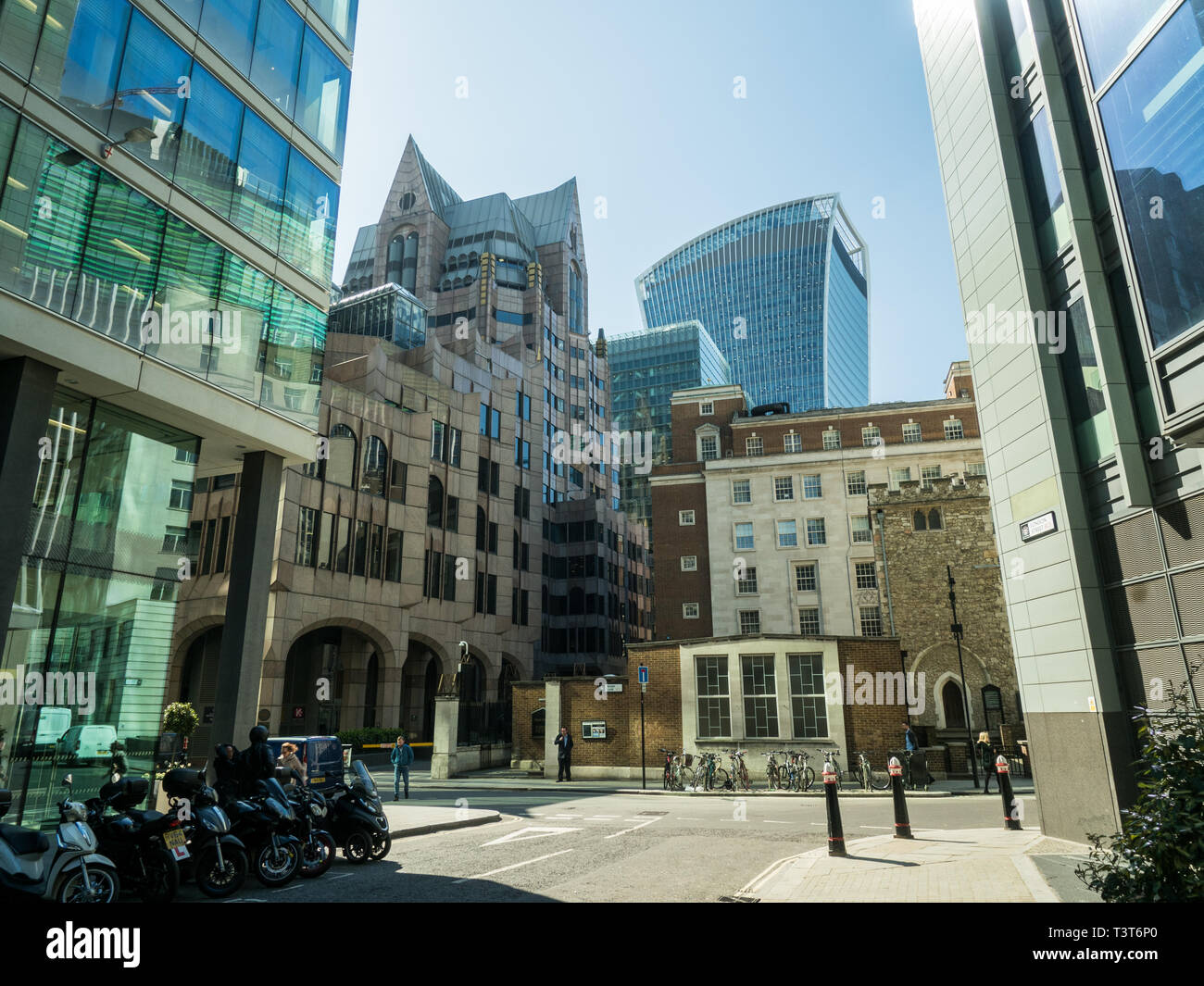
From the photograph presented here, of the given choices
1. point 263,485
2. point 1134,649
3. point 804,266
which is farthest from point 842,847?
point 804,266

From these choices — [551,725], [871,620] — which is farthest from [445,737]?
[871,620]

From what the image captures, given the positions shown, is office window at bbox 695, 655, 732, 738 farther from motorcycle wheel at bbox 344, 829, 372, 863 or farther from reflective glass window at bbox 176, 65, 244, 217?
reflective glass window at bbox 176, 65, 244, 217

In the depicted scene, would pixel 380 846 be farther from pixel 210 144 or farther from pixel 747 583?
pixel 747 583

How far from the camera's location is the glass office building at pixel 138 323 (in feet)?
40.3

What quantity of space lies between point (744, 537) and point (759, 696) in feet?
75.2

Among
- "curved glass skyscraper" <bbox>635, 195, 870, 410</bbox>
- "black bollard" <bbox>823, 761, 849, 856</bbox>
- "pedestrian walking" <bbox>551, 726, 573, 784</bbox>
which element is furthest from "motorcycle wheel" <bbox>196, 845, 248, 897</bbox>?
"curved glass skyscraper" <bbox>635, 195, 870, 410</bbox>

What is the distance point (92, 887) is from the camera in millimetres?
7645

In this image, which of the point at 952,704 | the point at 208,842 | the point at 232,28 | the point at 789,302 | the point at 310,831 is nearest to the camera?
the point at 208,842

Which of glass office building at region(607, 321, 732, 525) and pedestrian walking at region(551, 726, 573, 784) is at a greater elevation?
glass office building at region(607, 321, 732, 525)

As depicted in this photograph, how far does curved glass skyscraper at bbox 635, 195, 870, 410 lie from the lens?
16512cm

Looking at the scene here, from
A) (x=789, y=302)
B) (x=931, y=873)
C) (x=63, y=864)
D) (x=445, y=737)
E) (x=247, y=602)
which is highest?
(x=789, y=302)

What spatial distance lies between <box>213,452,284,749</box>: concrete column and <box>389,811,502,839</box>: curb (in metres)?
4.53

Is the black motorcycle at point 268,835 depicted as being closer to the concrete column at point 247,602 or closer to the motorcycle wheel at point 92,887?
the motorcycle wheel at point 92,887
